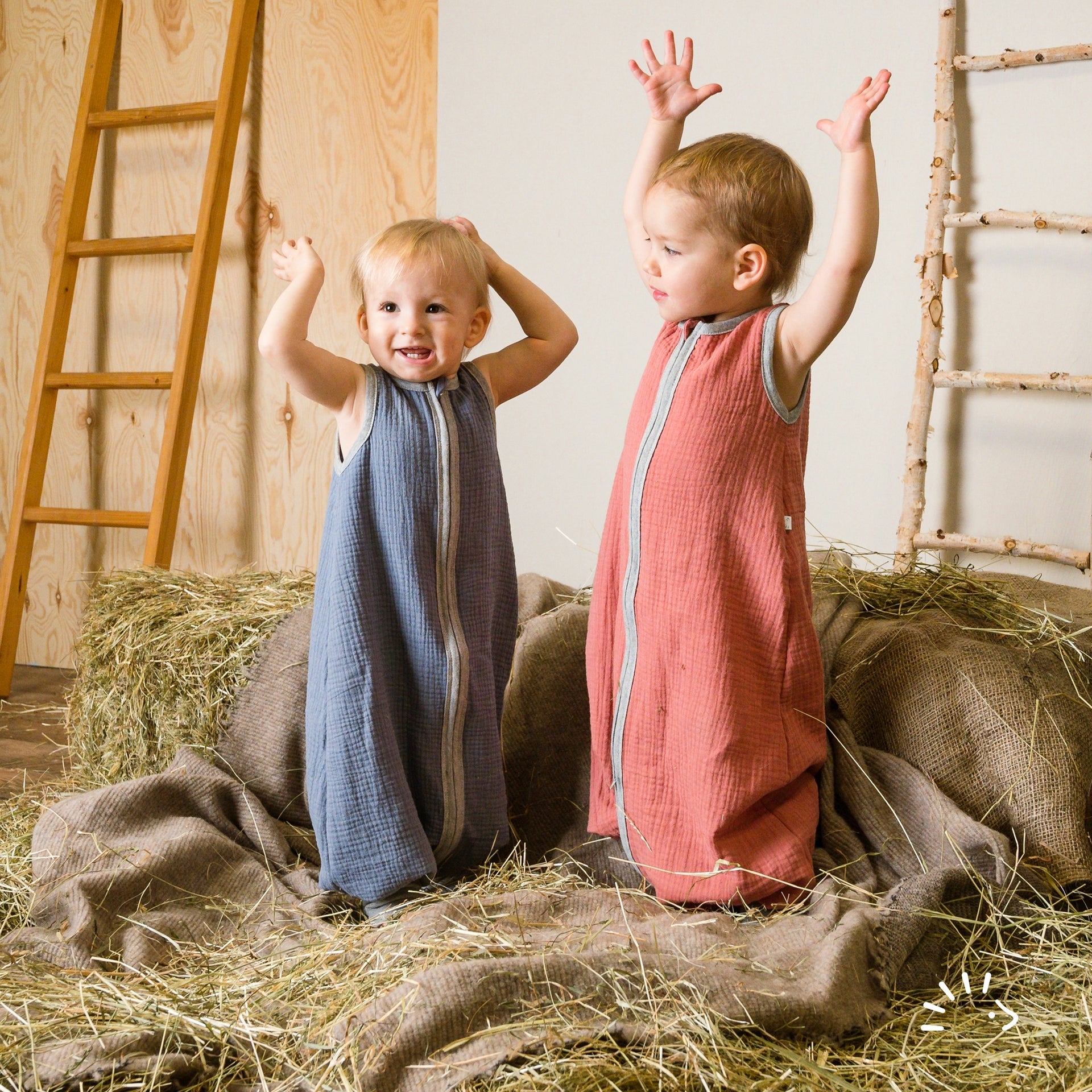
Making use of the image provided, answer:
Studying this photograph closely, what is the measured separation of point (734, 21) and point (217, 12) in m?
1.59

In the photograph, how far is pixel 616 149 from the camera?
2.83 m

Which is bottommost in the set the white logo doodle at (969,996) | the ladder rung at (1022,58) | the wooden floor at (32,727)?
the wooden floor at (32,727)

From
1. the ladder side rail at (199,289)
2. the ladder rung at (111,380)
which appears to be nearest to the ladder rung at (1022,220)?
the ladder side rail at (199,289)

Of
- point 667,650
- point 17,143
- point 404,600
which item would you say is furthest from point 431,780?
point 17,143

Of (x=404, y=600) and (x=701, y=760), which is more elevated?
(x=404, y=600)

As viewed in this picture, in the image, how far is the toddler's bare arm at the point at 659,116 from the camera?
61.5 inches

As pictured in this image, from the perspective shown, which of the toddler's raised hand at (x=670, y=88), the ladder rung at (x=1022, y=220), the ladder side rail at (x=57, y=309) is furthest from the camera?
the ladder side rail at (x=57, y=309)

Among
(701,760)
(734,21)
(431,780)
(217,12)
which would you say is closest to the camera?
(701,760)

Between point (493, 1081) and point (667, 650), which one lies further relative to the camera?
point (667, 650)

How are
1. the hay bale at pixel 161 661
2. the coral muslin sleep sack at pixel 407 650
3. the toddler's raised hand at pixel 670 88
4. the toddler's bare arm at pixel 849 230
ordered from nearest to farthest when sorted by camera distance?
the toddler's bare arm at pixel 849 230, the coral muslin sleep sack at pixel 407 650, the toddler's raised hand at pixel 670 88, the hay bale at pixel 161 661

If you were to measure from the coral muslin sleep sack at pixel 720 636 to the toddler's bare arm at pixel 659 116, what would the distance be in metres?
0.23

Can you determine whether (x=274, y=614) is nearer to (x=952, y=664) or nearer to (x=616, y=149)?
(x=952, y=664)

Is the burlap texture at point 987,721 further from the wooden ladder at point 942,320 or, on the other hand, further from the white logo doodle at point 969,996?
the wooden ladder at point 942,320

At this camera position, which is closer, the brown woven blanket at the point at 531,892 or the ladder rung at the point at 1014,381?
the brown woven blanket at the point at 531,892
